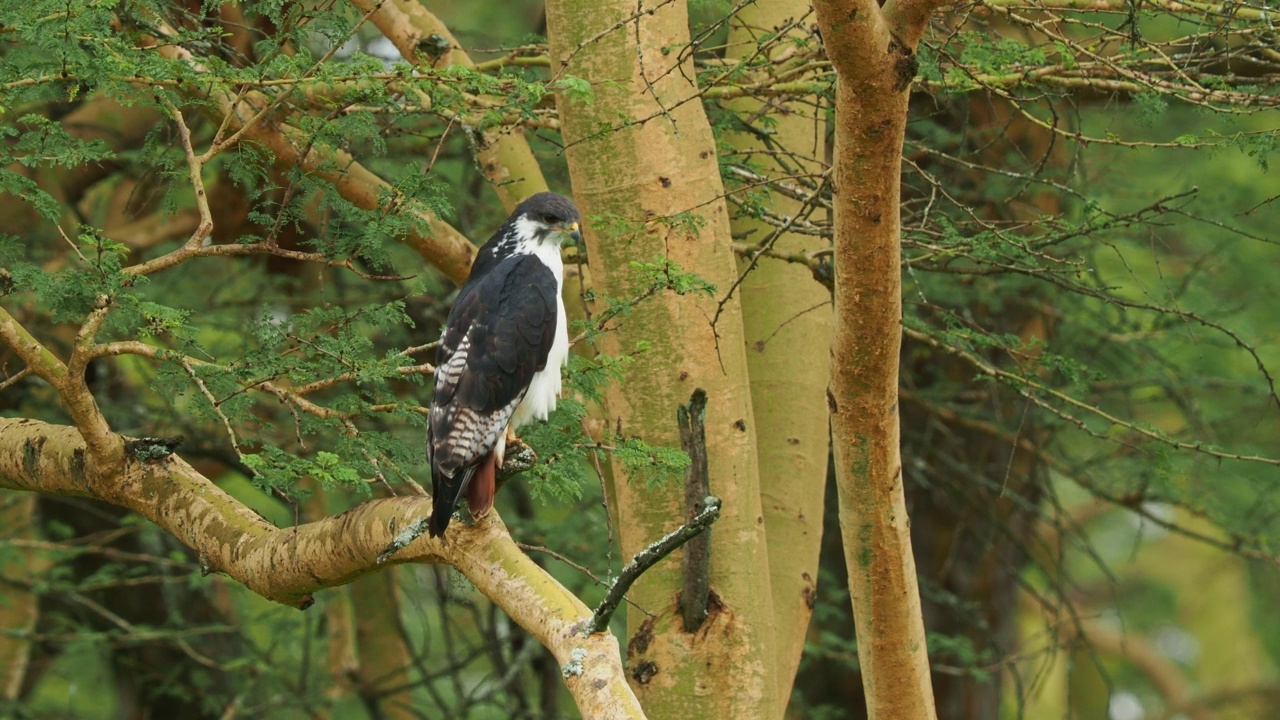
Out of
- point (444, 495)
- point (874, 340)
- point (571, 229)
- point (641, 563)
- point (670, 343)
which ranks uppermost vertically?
point (571, 229)

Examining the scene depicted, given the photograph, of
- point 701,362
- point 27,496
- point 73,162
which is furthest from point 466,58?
point 27,496

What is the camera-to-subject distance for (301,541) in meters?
3.32

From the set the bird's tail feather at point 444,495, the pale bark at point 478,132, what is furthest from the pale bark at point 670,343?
the bird's tail feather at point 444,495

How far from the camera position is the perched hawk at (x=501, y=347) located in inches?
141

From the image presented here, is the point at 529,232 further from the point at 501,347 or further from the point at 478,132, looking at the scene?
the point at 501,347

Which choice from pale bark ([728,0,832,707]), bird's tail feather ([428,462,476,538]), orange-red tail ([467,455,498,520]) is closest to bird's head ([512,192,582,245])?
pale bark ([728,0,832,707])

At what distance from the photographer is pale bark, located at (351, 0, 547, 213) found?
4.43 m

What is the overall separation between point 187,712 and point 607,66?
554 centimetres

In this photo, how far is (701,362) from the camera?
4148 millimetres

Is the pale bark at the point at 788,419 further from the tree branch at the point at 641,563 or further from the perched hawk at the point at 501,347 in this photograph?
the tree branch at the point at 641,563

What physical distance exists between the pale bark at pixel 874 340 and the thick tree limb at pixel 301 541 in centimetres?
99

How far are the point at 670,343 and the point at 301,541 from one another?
1342 mm

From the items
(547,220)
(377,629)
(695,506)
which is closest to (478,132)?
(547,220)

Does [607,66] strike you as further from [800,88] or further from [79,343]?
[79,343]
